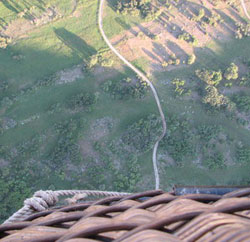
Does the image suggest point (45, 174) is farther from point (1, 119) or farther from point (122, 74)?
point (122, 74)

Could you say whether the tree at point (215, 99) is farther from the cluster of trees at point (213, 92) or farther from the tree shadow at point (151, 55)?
the tree shadow at point (151, 55)

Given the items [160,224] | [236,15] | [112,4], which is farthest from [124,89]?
[160,224]

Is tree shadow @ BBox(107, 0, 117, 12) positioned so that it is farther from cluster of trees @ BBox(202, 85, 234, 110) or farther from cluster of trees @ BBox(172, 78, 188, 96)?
cluster of trees @ BBox(202, 85, 234, 110)

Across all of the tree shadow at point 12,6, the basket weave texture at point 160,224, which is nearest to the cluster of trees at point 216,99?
the basket weave texture at point 160,224

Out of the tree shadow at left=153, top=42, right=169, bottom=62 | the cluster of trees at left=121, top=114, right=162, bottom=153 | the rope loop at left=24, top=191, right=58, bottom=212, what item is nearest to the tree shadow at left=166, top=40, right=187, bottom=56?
the tree shadow at left=153, top=42, right=169, bottom=62

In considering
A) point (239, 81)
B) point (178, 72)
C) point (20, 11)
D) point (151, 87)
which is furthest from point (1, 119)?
point (239, 81)
